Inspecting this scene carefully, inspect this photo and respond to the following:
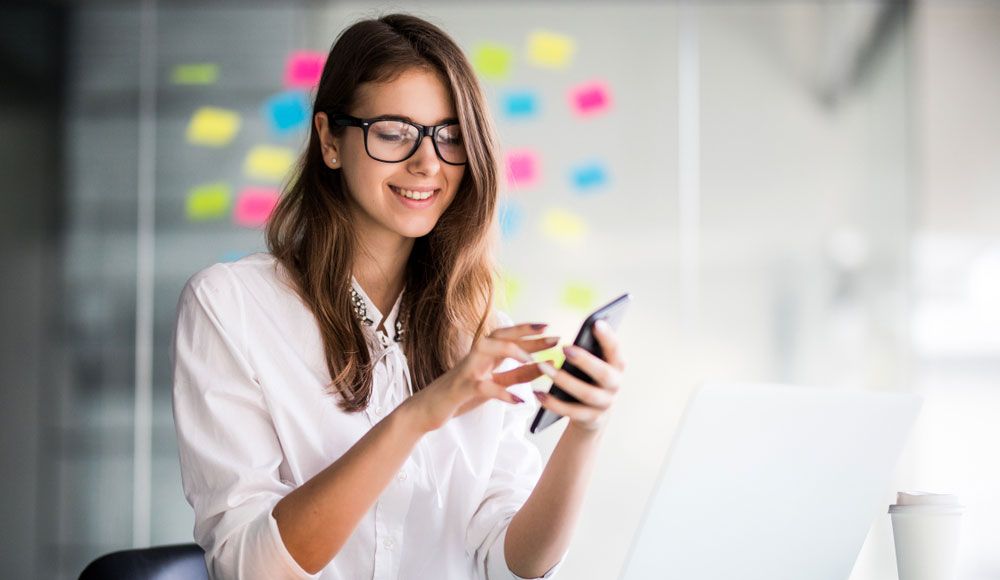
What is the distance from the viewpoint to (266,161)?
141 inches

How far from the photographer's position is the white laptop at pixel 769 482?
3.32 feet

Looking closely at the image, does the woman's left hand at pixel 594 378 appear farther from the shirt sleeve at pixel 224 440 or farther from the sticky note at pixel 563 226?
the sticky note at pixel 563 226

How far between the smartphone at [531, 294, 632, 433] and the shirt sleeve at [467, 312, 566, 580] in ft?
1.50

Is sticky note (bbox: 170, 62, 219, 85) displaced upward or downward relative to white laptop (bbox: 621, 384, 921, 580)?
upward

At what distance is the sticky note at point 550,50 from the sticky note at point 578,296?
751mm

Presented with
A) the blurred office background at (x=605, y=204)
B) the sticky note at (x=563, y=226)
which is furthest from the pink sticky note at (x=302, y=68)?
the sticky note at (x=563, y=226)

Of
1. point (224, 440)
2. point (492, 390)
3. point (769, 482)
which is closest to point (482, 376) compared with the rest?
point (492, 390)

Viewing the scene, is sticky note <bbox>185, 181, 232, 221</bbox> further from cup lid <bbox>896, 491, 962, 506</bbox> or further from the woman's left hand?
cup lid <bbox>896, 491, 962, 506</bbox>

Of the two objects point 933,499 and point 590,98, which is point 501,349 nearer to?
point 933,499

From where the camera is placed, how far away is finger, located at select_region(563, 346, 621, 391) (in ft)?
3.50

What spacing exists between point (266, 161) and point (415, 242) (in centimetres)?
193

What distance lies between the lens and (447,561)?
1574mm

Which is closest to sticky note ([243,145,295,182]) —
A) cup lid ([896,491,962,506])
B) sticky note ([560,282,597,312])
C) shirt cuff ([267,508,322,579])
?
sticky note ([560,282,597,312])

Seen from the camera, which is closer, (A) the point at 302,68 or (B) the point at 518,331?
(B) the point at 518,331
